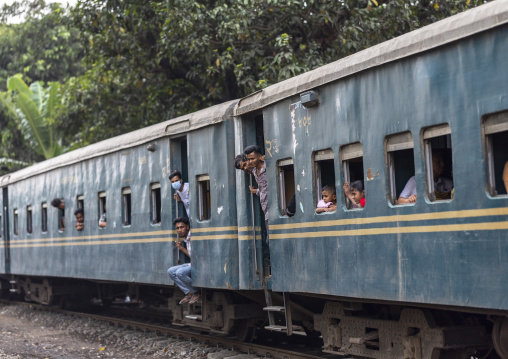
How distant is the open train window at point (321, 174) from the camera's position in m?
8.48

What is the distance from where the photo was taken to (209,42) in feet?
54.7

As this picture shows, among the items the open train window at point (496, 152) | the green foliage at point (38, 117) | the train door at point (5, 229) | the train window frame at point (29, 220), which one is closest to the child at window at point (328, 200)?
the open train window at point (496, 152)

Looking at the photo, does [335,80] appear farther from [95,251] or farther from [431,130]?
[95,251]

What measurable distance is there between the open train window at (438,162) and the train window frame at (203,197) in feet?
15.7

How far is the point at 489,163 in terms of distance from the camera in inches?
237

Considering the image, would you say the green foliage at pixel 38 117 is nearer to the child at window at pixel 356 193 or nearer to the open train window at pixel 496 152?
the child at window at pixel 356 193

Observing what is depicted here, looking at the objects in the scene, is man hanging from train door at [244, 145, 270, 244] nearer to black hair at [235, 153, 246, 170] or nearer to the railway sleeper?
black hair at [235, 153, 246, 170]

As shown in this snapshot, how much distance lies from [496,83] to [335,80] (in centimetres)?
235

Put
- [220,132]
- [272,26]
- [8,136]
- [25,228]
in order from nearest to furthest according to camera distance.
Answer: [220,132] < [272,26] < [25,228] < [8,136]

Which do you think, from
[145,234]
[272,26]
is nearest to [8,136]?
[272,26]

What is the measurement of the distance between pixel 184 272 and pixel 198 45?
6454mm

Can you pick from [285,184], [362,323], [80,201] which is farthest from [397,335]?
[80,201]

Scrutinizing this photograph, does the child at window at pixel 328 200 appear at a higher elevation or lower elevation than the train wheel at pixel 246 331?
Answer: higher

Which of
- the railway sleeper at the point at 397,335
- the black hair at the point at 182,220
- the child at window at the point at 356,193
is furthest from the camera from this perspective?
the black hair at the point at 182,220
